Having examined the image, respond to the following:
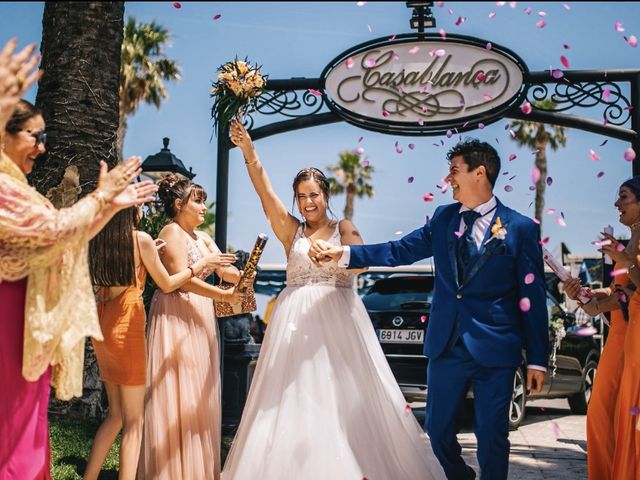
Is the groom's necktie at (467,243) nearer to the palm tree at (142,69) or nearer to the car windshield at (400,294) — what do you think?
the car windshield at (400,294)

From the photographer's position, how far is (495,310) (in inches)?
171

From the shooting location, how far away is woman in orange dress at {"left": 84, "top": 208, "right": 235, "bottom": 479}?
453cm

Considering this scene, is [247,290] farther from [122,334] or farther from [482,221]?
[482,221]

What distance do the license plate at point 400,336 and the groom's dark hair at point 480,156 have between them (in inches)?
181

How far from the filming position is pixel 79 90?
6559mm

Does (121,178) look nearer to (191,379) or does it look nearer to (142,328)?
(142,328)

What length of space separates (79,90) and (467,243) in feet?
12.8

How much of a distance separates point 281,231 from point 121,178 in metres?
1.97

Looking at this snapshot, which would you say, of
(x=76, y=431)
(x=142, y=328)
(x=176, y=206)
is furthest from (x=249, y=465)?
(x=76, y=431)

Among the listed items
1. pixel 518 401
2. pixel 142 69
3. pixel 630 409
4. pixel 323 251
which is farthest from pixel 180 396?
pixel 142 69

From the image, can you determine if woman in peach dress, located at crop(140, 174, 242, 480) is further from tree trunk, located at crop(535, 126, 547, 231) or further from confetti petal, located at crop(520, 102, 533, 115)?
tree trunk, located at crop(535, 126, 547, 231)

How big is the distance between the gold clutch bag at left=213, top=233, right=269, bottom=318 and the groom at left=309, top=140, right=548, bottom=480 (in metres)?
1.38

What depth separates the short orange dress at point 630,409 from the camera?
4477mm

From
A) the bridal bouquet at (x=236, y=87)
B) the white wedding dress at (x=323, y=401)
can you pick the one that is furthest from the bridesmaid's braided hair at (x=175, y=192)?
the white wedding dress at (x=323, y=401)
